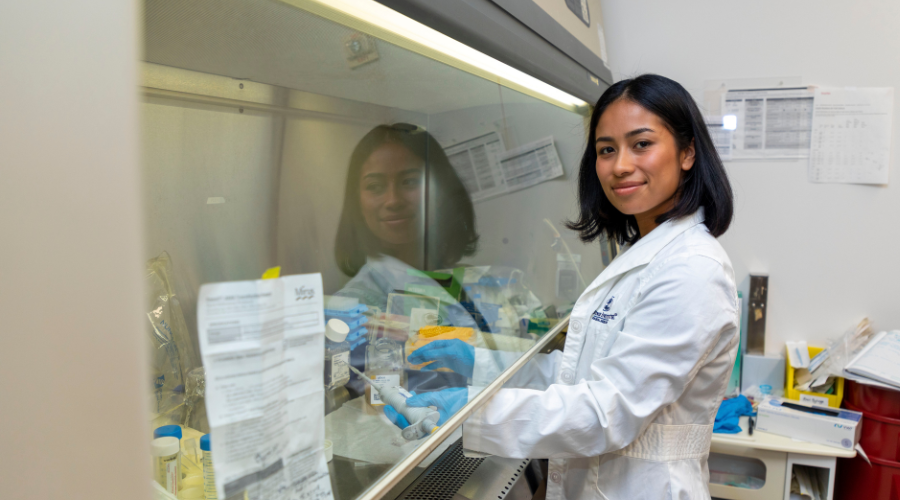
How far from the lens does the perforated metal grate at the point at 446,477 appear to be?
0.90m

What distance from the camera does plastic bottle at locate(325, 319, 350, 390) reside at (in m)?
0.73

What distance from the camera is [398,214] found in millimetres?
1325

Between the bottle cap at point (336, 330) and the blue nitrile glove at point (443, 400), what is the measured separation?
6.8 inches

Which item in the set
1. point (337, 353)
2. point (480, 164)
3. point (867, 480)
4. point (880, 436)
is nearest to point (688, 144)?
point (480, 164)

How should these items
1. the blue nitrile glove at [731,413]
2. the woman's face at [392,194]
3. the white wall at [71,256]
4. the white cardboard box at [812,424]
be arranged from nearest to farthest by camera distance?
the white wall at [71,256], the woman's face at [392,194], the white cardboard box at [812,424], the blue nitrile glove at [731,413]

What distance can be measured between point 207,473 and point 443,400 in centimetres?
37

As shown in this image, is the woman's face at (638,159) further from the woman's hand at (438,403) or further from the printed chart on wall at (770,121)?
the printed chart on wall at (770,121)

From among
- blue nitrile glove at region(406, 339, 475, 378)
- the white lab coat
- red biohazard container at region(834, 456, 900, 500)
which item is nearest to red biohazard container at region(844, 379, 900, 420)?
red biohazard container at region(834, 456, 900, 500)

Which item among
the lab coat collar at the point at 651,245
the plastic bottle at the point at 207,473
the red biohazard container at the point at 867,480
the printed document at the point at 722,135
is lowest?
the red biohazard container at the point at 867,480

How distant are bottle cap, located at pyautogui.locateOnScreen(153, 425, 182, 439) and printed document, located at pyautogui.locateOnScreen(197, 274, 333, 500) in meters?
0.28

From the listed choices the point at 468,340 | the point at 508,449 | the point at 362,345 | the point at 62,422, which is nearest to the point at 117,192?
the point at 62,422

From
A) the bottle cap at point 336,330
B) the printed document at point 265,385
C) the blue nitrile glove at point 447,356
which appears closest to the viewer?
the printed document at point 265,385

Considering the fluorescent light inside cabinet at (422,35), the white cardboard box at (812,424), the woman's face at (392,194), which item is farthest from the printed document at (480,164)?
the white cardboard box at (812,424)

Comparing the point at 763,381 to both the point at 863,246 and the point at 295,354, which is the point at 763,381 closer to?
the point at 863,246
